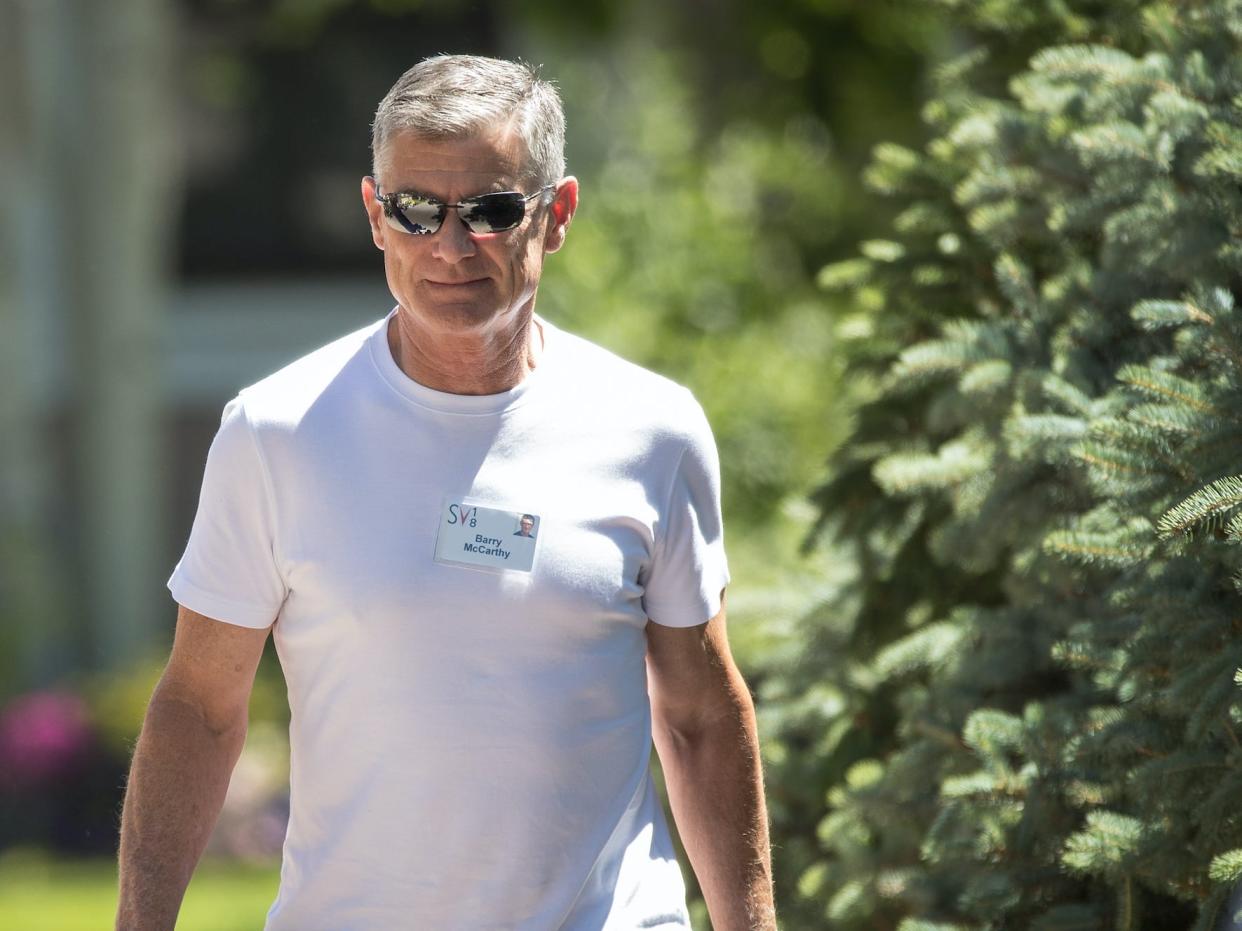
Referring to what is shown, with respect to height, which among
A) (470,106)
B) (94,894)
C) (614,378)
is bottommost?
(94,894)

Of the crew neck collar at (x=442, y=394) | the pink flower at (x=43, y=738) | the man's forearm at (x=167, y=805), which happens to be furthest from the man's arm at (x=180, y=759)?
the pink flower at (x=43, y=738)

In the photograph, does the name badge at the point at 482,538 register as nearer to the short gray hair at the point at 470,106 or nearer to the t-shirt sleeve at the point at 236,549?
the t-shirt sleeve at the point at 236,549

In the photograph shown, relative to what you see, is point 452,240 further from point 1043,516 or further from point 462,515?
point 1043,516

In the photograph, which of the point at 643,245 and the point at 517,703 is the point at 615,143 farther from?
the point at 517,703

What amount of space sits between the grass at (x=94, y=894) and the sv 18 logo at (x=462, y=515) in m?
6.34

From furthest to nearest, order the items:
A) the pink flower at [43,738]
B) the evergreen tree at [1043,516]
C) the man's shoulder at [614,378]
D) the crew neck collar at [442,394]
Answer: the pink flower at [43,738], the evergreen tree at [1043,516], the man's shoulder at [614,378], the crew neck collar at [442,394]

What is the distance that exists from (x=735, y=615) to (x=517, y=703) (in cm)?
254

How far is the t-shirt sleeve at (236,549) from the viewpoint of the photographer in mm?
2598

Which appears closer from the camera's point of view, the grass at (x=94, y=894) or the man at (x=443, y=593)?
the man at (x=443, y=593)

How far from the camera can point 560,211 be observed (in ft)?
9.36

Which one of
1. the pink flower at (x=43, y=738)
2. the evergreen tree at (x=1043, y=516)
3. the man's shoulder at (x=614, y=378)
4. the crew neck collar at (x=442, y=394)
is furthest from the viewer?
the pink flower at (x=43, y=738)

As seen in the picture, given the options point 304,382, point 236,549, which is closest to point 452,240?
point 304,382

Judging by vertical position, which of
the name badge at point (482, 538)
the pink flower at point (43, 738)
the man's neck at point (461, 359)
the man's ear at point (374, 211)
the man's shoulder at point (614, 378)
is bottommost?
the pink flower at point (43, 738)

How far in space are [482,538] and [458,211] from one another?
1.60 feet
